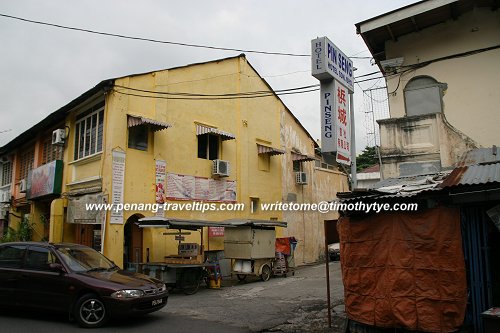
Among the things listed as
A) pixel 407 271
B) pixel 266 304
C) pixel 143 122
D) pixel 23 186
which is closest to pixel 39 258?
pixel 266 304

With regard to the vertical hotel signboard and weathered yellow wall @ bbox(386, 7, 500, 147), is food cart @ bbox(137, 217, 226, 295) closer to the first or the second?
the vertical hotel signboard

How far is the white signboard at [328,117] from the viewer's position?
9.05 m

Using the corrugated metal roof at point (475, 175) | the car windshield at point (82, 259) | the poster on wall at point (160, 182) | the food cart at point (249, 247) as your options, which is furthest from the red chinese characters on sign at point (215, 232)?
the corrugated metal roof at point (475, 175)

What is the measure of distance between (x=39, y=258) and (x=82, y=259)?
0.84 m

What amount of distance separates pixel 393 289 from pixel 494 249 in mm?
1795

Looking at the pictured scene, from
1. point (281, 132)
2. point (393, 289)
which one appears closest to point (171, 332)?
point (393, 289)

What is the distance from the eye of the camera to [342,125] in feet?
30.9

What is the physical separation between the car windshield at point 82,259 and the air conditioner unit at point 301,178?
14.1m

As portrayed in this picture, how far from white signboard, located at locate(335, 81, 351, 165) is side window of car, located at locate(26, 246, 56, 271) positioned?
255 inches

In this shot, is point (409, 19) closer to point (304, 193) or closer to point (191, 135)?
point (191, 135)

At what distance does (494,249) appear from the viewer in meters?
6.91

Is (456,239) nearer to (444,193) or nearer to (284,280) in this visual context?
(444,193)

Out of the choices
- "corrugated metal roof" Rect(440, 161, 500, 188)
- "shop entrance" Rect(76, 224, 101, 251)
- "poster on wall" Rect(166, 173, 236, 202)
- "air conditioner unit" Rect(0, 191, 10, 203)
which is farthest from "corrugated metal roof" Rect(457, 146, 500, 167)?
"air conditioner unit" Rect(0, 191, 10, 203)

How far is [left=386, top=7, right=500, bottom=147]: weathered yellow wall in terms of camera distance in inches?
439
